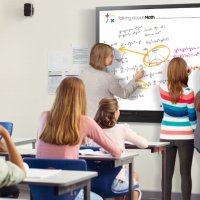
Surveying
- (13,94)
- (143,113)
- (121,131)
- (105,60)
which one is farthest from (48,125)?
(13,94)

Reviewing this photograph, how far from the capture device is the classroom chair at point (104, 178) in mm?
4297

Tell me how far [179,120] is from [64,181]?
2.93 meters

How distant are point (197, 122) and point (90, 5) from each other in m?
2.01

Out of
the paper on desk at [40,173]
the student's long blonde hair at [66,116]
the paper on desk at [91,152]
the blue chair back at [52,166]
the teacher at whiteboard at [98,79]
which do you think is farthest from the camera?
the teacher at whiteboard at [98,79]

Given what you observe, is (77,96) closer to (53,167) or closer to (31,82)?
(53,167)

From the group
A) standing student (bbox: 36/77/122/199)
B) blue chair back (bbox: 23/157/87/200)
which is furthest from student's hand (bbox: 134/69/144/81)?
blue chair back (bbox: 23/157/87/200)

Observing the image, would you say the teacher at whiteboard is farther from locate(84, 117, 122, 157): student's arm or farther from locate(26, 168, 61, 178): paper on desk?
locate(26, 168, 61, 178): paper on desk

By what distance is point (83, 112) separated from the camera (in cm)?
377

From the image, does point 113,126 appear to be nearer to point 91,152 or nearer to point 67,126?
point 91,152

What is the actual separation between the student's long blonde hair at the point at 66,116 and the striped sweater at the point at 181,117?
2011 mm

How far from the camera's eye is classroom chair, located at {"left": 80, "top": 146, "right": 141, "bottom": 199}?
14.1ft

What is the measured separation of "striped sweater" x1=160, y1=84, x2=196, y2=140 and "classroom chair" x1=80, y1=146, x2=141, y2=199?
49.8 inches

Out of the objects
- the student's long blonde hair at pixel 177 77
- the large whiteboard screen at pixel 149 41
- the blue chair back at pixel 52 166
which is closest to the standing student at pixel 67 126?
the blue chair back at pixel 52 166

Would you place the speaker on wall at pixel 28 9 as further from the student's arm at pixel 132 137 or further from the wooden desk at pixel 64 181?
the wooden desk at pixel 64 181
